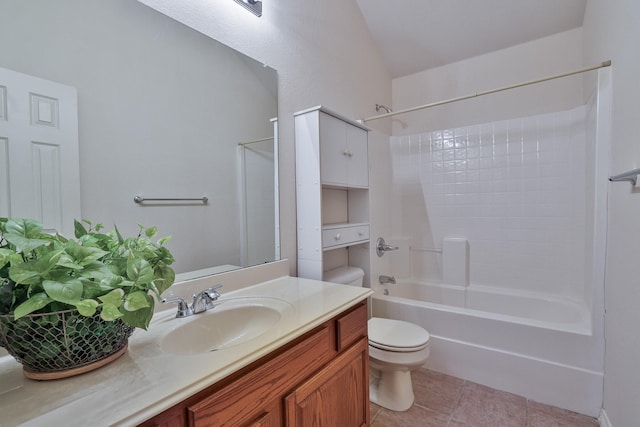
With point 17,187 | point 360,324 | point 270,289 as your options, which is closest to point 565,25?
point 360,324

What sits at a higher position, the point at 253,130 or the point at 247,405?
the point at 253,130

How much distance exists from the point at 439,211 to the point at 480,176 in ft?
1.54

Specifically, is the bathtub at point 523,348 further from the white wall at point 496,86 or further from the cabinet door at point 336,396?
the white wall at point 496,86

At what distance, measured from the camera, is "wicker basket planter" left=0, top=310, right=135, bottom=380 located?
618 mm

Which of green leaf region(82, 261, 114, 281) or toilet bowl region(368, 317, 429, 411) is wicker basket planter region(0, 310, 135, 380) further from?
toilet bowl region(368, 317, 429, 411)

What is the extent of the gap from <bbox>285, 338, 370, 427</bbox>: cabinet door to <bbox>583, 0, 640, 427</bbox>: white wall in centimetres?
101

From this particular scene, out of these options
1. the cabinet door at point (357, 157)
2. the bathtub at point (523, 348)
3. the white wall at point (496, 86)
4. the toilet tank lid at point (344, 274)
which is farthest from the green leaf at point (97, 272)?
the white wall at point (496, 86)

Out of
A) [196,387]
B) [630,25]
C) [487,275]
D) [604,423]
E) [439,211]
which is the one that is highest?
[630,25]

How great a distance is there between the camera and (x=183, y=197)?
1.22 meters

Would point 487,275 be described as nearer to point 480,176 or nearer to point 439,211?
point 439,211

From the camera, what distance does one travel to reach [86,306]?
1.95 feet

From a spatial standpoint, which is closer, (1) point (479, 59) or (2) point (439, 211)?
(1) point (479, 59)

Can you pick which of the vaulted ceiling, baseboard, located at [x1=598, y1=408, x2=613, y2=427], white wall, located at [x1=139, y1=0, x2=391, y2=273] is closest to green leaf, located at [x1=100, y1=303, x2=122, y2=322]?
white wall, located at [x1=139, y1=0, x2=391, y2=273]

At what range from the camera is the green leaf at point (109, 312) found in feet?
2.05
